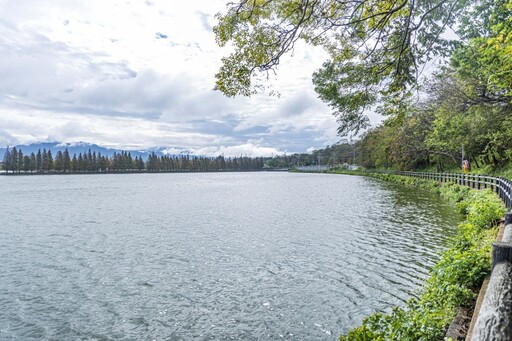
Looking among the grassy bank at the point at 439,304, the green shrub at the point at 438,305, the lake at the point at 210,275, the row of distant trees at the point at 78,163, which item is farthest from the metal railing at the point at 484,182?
the row of distant trees at the point at 78,163

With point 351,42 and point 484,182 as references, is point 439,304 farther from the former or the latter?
point 484,182

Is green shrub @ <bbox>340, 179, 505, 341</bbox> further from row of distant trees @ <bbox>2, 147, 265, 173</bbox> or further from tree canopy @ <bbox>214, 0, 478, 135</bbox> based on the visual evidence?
row of distant trees @ <bbox>2, 147, 265, 173</bbox>

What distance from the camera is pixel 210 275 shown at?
9.59 meters

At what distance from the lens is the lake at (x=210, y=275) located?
672cm

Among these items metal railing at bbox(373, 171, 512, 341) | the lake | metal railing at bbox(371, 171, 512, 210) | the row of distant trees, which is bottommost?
the lake

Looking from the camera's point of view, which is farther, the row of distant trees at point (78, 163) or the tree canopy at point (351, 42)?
the row of distant trees at point (78, 163)

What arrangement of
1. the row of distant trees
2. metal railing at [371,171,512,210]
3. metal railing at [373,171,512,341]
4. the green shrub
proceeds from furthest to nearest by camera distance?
the row of distant trees < metal railing at [371,171,512,210] < the green shrub < metal railing at [373,171,512,341]

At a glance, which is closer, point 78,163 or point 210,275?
point 210,275

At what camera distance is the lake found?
672cm

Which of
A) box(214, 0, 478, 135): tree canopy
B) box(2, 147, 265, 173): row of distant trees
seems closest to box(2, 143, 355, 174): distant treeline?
box(2, 147, 265, 173): row of distant trees

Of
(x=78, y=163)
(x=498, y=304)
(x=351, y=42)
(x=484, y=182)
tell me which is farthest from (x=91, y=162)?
(x=498, y=304)

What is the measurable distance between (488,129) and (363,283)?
22.9 metres

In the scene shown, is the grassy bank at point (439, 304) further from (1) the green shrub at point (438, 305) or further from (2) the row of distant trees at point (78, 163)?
(2) the row of distant trees at point (78, 163)

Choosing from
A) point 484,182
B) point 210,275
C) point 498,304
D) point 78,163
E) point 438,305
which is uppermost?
point 78,163
